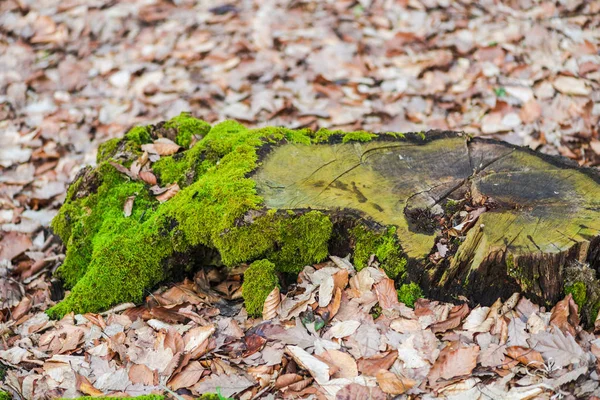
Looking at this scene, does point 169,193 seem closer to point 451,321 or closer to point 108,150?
point 108,150

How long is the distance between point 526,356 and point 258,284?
1290 mm

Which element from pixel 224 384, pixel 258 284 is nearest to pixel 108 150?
pixel 258 284

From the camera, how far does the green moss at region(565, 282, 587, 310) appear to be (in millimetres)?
2609

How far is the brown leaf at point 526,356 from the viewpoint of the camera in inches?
95.4

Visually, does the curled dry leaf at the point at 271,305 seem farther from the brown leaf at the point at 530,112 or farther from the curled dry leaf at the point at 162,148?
the brown leaf at the point at 530,112

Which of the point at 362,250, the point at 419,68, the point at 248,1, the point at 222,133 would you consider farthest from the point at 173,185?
the point at 248,1

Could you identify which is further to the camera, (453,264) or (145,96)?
(145,96)

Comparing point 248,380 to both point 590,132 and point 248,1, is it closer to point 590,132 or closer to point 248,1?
point 590,132

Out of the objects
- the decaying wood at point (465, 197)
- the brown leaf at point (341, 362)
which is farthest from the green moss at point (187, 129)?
the brown leaf at point (341, 362)

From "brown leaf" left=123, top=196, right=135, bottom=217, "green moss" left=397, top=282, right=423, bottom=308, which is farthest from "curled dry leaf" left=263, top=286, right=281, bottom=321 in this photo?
"brown leaf" left=123, top=196, right=135, bottom=217

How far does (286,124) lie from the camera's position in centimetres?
540

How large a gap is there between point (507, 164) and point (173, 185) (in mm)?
1981

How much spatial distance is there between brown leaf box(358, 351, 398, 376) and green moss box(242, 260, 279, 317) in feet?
2.04

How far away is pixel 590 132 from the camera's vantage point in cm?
502
